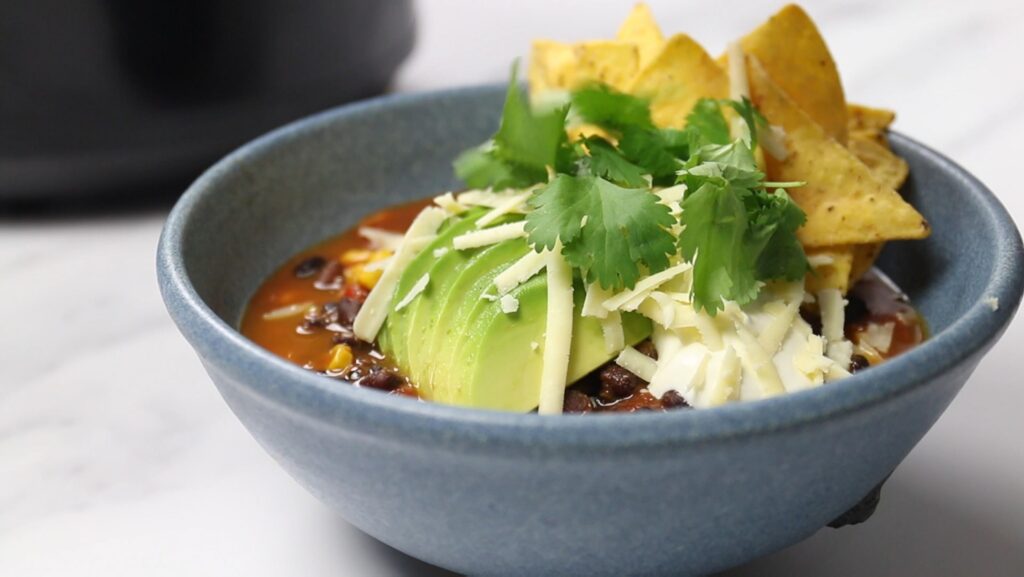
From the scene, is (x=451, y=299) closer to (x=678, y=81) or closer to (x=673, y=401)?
(x=673, y=401)

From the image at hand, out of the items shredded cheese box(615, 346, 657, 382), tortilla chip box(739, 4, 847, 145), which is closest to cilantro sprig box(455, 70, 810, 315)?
shredded cheese box(615, 346, 657, 382)

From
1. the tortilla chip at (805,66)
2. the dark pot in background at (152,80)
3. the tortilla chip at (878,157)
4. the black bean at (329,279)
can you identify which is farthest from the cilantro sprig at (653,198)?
the dark pot in background at (152,80)

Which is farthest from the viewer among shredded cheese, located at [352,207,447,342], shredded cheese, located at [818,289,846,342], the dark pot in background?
the dark pot in background

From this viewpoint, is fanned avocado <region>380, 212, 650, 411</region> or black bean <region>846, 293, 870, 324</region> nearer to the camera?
fanned avocado <region>380, 212, 650, 411</region>

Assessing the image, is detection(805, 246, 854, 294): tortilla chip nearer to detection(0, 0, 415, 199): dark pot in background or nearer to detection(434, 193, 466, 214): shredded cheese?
detection(434, 193, 466, 214): shredded cheese

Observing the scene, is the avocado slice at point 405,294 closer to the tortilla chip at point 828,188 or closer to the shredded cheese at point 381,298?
the shredded cheese at point 381,298

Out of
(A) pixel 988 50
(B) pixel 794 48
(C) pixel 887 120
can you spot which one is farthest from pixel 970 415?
(A) pixel 988 50

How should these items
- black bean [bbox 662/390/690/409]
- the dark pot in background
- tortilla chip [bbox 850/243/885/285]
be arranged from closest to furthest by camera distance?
black bean [bbox 662/390/690/409]
tortilla chip [bbox 850/243/885/285]
the dark pot in background
